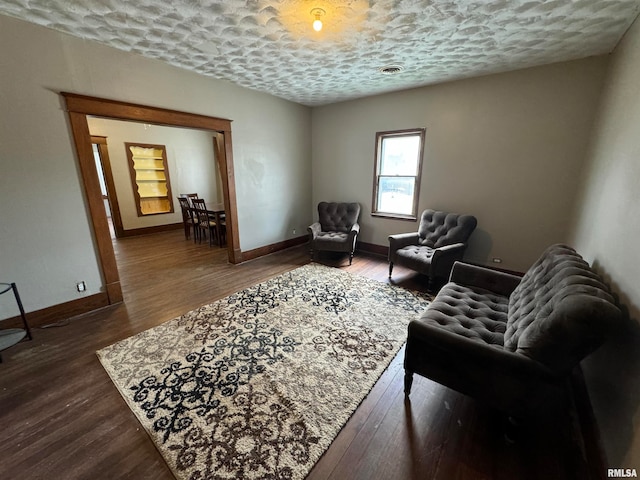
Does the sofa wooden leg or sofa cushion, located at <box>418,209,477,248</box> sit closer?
the sofa wooden leg

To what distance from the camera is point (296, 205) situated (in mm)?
5246

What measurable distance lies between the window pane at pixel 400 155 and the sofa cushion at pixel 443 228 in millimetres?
829

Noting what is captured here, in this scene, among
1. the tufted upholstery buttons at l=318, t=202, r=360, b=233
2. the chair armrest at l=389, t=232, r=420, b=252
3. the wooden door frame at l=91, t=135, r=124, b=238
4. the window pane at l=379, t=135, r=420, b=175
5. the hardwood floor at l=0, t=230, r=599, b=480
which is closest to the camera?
the hardwood floor at l=0, t=230, r=599, b=480

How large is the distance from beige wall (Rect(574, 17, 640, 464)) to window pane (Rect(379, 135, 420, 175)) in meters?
2.00

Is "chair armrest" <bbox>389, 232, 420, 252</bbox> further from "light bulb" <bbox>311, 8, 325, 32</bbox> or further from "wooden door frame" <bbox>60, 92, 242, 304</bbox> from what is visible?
"wooden door frame" <bbox>60, 92, 242, 304</bbox>

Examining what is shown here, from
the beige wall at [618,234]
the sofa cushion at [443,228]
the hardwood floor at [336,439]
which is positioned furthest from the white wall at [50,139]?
the beige wall at [618,234]

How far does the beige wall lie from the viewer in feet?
3.89

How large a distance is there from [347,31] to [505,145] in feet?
8.17

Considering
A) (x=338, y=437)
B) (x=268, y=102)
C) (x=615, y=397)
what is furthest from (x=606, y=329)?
(x=268, y=102)

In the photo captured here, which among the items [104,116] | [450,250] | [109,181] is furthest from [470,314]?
[109,181]

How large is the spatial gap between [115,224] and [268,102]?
15.1 feet

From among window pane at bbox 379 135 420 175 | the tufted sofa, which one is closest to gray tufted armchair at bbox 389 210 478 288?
window pane at bbox 379 135 420 175

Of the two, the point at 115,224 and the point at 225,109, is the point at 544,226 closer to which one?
the point at 225,109

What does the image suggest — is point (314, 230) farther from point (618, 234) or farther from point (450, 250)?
point (618, 234)
